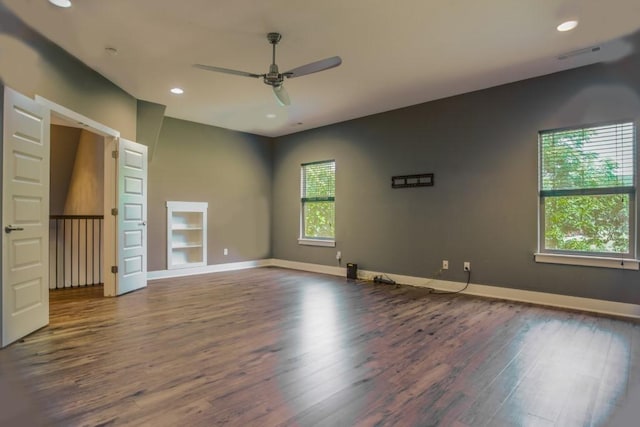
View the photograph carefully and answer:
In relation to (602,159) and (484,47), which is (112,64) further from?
(602,159)

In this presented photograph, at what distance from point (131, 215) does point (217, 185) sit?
205 centimetres

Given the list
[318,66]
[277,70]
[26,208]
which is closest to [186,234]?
[26,208]

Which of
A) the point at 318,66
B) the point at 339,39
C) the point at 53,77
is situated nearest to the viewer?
the point at 318,66

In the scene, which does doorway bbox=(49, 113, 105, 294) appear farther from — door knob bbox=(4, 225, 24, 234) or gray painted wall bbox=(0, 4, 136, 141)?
door knob bbox=(4, 225, 24, 234)

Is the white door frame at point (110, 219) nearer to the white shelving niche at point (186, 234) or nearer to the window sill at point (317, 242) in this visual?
the white shelving niche at point (186, 234)

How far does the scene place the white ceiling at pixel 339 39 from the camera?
283 cm

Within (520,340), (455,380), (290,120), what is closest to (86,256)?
(290,120)

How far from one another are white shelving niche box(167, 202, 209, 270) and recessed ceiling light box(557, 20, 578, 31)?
563cm

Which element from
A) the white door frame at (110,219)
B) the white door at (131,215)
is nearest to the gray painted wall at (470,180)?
the white door at (131,215)

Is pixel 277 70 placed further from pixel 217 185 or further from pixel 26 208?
pixel 217 185

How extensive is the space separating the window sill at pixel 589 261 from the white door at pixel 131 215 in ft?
17.2

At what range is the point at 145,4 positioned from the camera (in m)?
2.78

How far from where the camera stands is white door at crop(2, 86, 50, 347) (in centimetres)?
286

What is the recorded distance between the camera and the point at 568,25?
308cm
